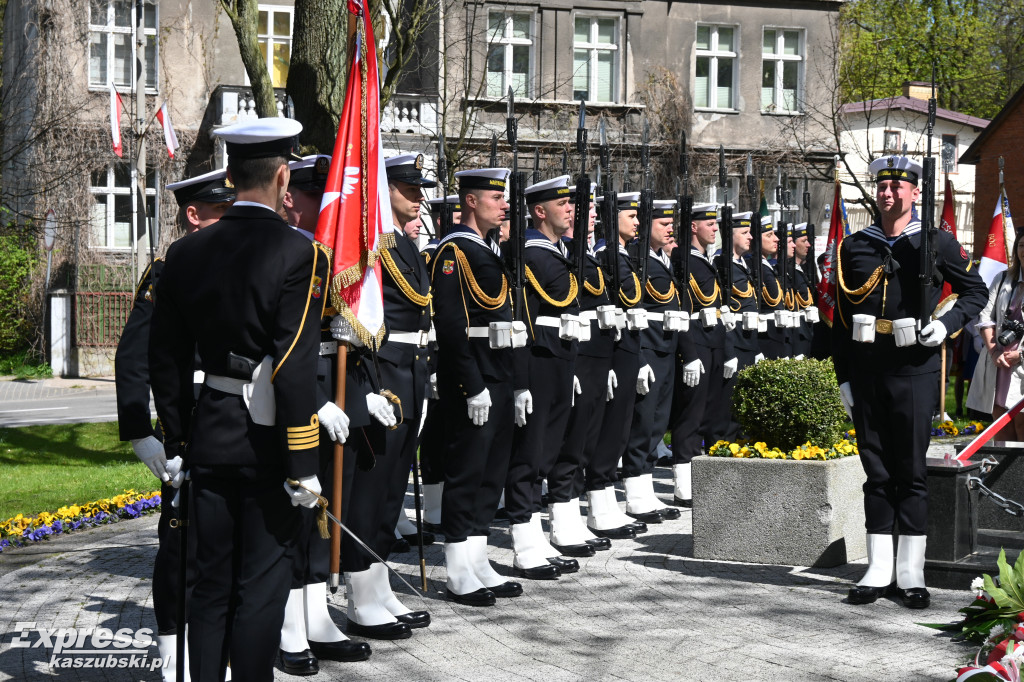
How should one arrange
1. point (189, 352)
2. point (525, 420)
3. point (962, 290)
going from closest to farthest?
point (189, 352) → point (962, 290) → point (525, 420)

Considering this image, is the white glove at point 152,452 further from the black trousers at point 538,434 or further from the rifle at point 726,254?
the rifle at point 726,254

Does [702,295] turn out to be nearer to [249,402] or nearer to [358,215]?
[358,215]

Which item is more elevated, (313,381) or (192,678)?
(313,381)

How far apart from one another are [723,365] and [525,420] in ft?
13.7

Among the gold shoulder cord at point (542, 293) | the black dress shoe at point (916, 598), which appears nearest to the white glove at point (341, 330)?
the gold shoulder cord at point (542, 293)

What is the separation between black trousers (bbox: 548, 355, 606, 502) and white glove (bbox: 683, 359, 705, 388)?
194 centimetres

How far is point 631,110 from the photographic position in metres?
29.0

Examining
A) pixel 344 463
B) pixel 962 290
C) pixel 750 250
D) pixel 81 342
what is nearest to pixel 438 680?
pixel 344 463

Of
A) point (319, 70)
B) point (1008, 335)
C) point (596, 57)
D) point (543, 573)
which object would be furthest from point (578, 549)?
point (596, 57)

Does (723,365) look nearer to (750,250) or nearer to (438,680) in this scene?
(750,250)

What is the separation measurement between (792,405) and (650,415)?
2.08 meters

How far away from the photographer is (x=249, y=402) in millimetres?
4430

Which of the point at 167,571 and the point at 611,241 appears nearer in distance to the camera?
the point at 167,571

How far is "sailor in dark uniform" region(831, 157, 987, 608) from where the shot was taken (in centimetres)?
699
